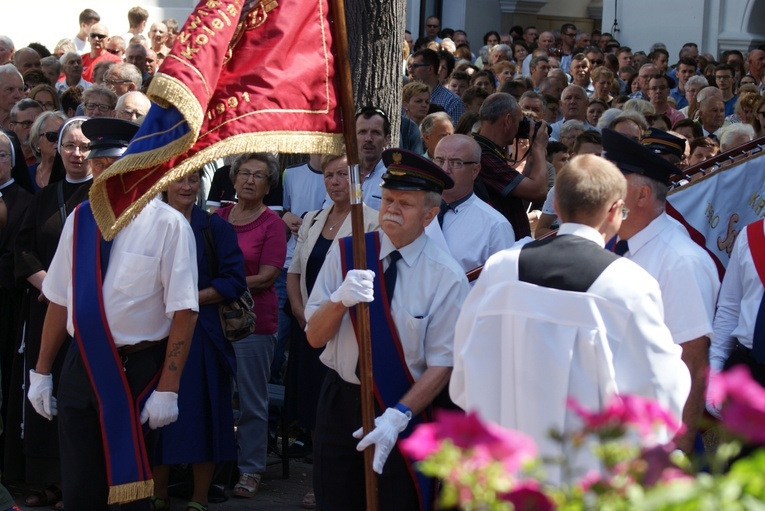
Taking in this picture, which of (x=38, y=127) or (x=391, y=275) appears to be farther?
(x=38, y=127)

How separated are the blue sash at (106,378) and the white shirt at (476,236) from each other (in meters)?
1.86

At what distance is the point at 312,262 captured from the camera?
6.43 meters

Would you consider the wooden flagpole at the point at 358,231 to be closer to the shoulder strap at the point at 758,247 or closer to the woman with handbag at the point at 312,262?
the shoulder strap at the point at 758,247

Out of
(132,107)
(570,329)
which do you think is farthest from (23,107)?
(570,329)

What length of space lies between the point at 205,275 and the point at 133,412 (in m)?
1.24

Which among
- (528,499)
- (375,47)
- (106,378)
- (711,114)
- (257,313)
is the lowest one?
(257,313)

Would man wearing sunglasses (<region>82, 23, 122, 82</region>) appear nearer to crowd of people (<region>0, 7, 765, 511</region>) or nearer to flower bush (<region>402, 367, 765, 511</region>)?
crowd of people (<region>0, 7, 765, 511</region>)

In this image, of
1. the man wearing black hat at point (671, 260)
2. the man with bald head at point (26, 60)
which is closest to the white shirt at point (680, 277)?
the man wearing black hat at point (671, 260)

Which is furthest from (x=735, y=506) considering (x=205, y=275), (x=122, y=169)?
(x=205, y=275)

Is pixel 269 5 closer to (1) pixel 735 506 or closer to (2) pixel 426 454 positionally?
(2) pixel 426 454

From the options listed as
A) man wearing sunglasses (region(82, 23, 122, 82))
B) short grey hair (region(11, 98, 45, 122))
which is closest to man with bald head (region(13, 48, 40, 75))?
man wearing sunglasses (region(82, 23, 122, 82))

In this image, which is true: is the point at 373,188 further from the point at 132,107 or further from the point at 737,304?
the point at 737,304

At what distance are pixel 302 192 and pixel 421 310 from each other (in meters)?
3.09

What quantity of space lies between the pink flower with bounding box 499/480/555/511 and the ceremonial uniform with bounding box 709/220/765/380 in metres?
3.07
